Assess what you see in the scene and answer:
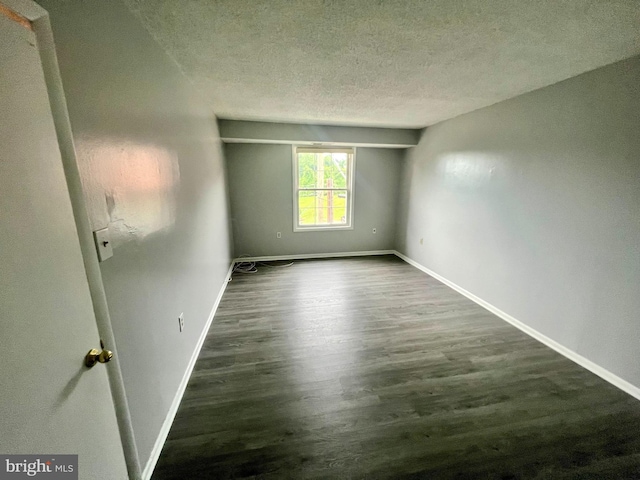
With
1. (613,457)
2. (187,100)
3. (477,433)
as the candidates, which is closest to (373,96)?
(187,100)

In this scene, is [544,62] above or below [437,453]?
above

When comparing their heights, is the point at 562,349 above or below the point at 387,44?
below

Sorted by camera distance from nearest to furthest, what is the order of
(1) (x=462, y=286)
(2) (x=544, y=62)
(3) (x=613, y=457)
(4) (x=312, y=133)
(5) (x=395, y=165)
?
1. (3) (x=613, y=457)
2. (2) (x=544, y=62)
3. (1) (x=462, y=286)
4. (4) (x=312, y=133)
5. (5) (x=395, y=165)

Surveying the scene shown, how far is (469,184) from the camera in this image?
3062 mm

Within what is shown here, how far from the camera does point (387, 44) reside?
1.51 meters

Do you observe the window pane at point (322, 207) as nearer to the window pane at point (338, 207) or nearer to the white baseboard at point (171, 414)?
the window pane at point (338, 207)

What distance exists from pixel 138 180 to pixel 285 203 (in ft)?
10.6

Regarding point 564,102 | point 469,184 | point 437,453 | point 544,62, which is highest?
point 544,62

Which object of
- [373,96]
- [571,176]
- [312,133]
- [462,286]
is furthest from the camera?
[312,133]

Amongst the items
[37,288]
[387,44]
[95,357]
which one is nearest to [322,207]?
[387,44]

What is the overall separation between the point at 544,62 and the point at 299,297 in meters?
3.03

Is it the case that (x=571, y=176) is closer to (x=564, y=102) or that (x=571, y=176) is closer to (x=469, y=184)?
(x=564, y=102)

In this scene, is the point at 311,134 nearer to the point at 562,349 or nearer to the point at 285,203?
the point at 285,203

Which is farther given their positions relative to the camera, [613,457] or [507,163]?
[507,163]
